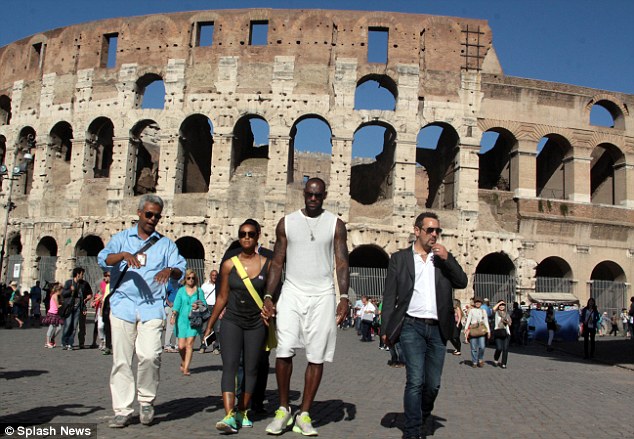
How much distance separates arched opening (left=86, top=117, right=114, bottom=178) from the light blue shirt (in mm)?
20481

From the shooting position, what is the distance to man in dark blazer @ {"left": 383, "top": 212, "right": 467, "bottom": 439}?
4719 mm

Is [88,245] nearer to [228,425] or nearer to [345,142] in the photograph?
[345,142]

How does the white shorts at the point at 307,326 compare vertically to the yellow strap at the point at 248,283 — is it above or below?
below

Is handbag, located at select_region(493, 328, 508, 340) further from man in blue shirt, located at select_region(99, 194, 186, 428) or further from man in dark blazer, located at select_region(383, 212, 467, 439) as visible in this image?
man in blue shirt, located at select_region(99, 194, 186, 428)

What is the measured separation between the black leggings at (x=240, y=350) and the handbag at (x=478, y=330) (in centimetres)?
713

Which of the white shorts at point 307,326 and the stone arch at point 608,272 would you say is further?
the stone arch at point 608,272

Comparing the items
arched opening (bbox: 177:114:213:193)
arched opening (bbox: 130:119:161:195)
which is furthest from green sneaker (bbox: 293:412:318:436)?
arched opening (bbox: 130:119:161:195)

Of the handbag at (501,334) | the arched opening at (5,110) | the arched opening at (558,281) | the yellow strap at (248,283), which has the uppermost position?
the arched opening at (5,110)

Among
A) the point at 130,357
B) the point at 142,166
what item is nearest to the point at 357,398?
the point at 130,357

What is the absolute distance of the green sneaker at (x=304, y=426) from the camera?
182 inches

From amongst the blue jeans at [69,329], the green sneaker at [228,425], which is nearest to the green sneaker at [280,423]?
the green sneaker at [228,425]

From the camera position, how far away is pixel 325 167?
1462 inches

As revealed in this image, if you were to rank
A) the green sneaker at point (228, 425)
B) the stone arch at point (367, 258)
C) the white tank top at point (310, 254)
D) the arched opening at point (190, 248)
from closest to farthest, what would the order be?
the green sneaker at point (228, 425) < the white tank top at point (310, 254) < the arched opening at point (190, 248) < the stone arch at point (367, 258)

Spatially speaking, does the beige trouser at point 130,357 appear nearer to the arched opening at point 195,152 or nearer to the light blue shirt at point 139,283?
the light blue shirt at point 139,283
